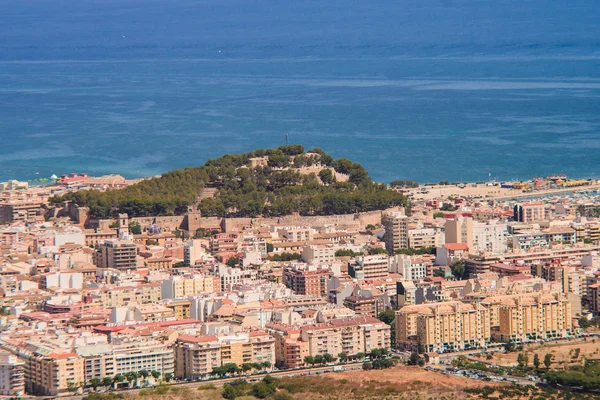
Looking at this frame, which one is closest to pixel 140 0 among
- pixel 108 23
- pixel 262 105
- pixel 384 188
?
pixel 108 23

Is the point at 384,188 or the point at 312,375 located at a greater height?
the point at 384,188

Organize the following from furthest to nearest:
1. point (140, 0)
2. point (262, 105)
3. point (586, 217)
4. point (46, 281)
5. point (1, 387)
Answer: point (140, 0) → point (262, 105) → point (586, 217) → point (46, 281) → point (1, 387)

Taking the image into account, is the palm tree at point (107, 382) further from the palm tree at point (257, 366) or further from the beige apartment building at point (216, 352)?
the palm tree at point (257, 366)

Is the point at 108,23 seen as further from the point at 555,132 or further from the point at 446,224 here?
the point at 446,224

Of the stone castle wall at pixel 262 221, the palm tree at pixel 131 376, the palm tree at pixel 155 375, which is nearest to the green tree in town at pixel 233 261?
the stone castle wall at pixel 262 221

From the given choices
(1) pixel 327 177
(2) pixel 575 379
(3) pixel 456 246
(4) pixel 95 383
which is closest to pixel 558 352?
(2) pixel 575 379

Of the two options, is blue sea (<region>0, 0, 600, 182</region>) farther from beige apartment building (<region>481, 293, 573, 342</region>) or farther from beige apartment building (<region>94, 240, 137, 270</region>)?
beige apartment building (<region>481, 293, 573, 342</region>)
